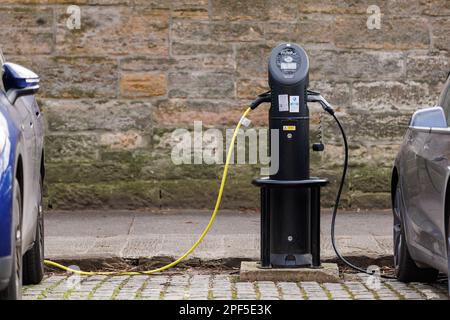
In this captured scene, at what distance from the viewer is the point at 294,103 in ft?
26.3

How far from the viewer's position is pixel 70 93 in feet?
37.9

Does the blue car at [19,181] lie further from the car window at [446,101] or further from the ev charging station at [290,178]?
the car window at [446,101]

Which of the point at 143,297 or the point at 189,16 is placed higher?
the point at 189,16

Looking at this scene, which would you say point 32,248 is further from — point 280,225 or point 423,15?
point 423,15

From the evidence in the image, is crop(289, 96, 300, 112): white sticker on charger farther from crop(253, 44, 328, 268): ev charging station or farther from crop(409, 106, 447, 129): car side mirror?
crop(409, 106, 447, 129): car side mirror

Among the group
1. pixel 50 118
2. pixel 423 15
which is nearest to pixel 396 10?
pixel 423 15

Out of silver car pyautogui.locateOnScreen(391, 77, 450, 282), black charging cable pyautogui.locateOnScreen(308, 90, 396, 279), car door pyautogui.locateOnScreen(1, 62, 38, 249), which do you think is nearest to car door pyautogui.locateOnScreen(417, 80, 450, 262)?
silver car pyautogui.locateOnScreen(391, 77, 450, 282)

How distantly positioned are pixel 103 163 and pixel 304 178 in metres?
3.91

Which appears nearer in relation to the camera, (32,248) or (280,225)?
(32,248)

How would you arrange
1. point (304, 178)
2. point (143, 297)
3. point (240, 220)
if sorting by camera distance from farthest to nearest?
1. point (240, 220)
2. point (304, 178)
3. point (143, 297)

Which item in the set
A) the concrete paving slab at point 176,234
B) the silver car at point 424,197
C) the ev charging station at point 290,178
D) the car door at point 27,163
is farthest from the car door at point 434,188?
the car door at point 27,163

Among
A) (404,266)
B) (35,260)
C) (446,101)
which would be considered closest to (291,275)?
(404,266)

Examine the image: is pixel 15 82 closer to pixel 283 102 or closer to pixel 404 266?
pixel 283 102

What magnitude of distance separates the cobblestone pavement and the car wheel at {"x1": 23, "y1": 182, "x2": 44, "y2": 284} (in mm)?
93
